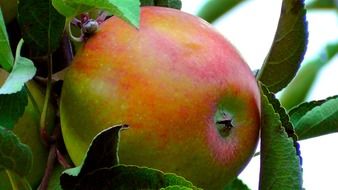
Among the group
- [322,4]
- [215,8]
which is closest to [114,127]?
[215,8]

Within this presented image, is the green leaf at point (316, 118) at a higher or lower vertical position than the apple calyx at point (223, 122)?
higher

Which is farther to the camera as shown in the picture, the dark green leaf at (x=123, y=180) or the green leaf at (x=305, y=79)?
the green leaf at (x=305, y=79)

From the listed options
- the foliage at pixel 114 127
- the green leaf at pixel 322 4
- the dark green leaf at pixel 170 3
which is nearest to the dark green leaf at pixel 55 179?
the foliage at pixel 114 127

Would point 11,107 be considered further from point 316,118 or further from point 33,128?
point 316,118

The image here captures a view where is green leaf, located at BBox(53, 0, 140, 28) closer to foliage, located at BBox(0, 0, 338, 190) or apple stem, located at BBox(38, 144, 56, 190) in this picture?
foliage, located at BBox(0, 0, 338, 190)

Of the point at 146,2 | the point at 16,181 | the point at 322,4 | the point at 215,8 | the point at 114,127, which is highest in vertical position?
the point at 322,4

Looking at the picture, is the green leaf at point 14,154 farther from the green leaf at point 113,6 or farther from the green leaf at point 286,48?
the green leaf at point 286,48

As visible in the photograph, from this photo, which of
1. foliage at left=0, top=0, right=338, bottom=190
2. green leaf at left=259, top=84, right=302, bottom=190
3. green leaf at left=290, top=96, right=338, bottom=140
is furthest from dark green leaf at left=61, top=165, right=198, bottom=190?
green leaf at left=290, top=96, right=338, bottom=140
